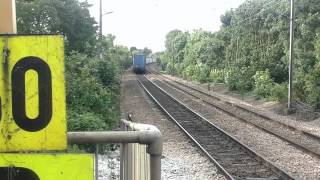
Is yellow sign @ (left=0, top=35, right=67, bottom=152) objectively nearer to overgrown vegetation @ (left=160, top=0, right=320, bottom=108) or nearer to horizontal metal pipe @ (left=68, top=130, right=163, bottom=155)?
horizontal metal pipe @ (left=68, top=130, right=163, bottom=155)

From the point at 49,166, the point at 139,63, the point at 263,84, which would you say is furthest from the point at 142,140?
the point at 139,63

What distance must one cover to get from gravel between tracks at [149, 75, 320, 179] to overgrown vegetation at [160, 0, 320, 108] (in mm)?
5078

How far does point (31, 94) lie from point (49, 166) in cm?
25

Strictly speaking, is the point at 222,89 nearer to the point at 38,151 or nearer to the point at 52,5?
the point at 52,5

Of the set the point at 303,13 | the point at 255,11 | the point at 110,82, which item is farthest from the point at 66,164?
the point at 255,11

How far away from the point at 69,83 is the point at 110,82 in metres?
11.3

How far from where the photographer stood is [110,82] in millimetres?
25703

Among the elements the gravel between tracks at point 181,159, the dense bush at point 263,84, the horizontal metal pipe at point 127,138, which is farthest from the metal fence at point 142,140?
the dense bush at point 263,84

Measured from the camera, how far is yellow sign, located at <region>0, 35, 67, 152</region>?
73.4 inches

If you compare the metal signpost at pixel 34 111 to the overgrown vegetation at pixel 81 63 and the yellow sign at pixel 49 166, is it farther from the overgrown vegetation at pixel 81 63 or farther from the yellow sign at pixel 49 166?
the overgrown vegetation at pixel 81 63

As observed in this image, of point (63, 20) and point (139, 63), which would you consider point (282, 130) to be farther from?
point (139, 63)

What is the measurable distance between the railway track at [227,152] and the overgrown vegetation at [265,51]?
6.13m

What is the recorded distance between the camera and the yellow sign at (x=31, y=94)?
6.12 ft

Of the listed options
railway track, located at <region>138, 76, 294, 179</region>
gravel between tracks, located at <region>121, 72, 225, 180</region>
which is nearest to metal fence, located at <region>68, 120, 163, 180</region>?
railway track, located at <region>138, 76, 294, 179</region>
